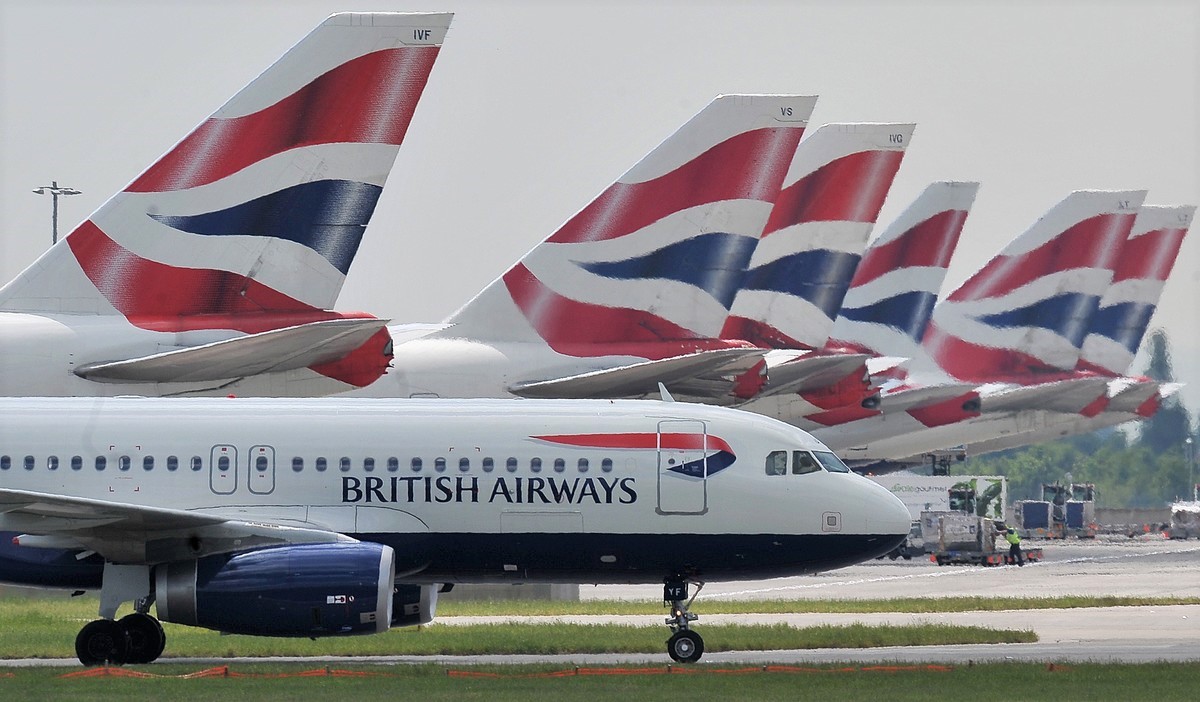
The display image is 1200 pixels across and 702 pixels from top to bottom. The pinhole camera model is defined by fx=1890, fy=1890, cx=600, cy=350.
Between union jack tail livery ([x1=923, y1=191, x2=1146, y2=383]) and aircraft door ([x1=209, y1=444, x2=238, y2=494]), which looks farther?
union jack tail livery ([x1=923, y1=191, x2=1146, y2=383])

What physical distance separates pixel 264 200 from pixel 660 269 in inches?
394

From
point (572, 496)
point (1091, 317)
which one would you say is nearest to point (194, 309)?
point (572, 496)

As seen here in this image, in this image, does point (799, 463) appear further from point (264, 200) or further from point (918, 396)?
point (918, 396)

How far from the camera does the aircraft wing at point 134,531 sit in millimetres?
23281

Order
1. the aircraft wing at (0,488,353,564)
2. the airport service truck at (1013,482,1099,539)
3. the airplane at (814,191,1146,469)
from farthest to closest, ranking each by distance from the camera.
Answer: the airport service truck at (1013,482,1099,539)
the airplane at (814,191,1146,469)
the aircraft wing at (0,488,353,564)

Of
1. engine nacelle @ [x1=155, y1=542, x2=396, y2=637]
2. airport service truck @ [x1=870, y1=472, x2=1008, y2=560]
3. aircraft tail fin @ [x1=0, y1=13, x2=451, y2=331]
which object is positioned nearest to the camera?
engine nacelle @ [x1=155, y1=542, x2=396, y2=637]

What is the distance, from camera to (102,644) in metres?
25.1

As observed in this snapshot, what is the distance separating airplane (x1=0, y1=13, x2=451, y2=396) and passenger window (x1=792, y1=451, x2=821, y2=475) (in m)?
6.35

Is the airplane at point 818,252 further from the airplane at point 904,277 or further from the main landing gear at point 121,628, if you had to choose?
the main landing gear at point 121,628

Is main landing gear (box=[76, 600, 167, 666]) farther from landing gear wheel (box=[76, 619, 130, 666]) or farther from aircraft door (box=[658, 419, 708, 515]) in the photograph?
aircraft door (box=[658, 419, 708, 515])

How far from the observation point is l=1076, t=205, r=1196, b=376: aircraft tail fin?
7556 centimetres

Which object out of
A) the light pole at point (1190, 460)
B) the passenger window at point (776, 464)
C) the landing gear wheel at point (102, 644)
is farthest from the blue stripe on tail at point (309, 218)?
the light pole at point (1190, 460)

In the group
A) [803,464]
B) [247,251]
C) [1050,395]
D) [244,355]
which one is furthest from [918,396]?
[244,355]

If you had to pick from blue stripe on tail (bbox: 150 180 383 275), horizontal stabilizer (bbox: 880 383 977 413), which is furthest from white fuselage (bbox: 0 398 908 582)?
horizontal stabilizer (bbox: 880 383 977 413)
